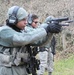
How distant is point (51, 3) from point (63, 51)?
303 cm

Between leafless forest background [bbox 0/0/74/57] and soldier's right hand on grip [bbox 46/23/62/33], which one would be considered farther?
leafless forest background [bbox 0/0/74/57]

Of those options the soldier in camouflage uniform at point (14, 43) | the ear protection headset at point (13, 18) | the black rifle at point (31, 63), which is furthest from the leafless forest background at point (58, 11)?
the ear protection headset at point (13, 18)

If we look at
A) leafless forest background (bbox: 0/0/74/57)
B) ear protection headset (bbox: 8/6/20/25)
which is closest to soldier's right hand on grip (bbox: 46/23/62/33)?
ear protection headset (bbox: 8/6/20/25)

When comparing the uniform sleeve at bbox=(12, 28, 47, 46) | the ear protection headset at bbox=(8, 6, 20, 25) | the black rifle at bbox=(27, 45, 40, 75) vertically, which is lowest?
the black rifle at bbox=(27, 45, 40, 75)

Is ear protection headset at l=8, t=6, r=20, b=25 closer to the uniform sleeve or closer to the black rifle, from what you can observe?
the uniform sleeve

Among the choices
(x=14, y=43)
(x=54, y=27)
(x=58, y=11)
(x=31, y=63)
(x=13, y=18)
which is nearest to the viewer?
(x=54, y=27)

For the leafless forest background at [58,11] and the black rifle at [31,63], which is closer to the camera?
the black rifle at [31,63]

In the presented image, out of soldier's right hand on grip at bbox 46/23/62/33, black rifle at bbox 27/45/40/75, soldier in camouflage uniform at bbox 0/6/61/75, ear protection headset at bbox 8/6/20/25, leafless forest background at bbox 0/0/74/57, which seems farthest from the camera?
leafless forest background at bbox 0/0/74/57

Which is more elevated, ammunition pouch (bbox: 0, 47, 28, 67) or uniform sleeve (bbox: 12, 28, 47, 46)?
uniform sleeve (bbox: 12, 28, 47, 46)

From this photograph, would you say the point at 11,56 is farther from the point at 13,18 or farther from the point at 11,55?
the point at 13,18

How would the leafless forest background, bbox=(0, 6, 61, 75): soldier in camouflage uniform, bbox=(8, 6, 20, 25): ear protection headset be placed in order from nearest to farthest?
bbox=(0, 6, 61, 75): soldier in camouflage uniform → bbox=(8, 6, 20, 25): ear protection headset → the leafless forest background

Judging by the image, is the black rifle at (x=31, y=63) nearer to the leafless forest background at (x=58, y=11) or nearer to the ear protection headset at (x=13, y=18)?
the ear protection headset at (x=13, y=18)

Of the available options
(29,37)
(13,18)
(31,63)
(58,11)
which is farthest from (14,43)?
(58,11)

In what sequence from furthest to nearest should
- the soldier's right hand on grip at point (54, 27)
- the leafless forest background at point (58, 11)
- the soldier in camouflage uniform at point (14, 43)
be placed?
the leafless forest background at point (58, 11) → the soldier in camouflage uniform at point (14, 43) → the soldier's right hand on grip at point (54, 27)
